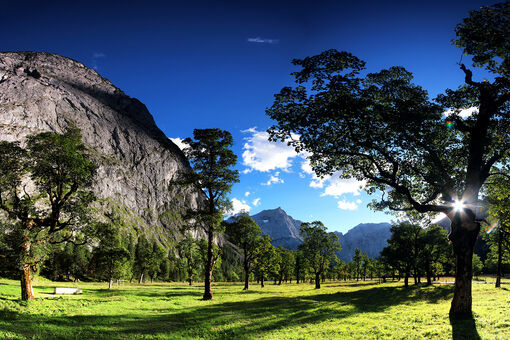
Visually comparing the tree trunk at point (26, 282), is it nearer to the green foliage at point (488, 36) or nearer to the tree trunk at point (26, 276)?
the tree trunk at point (26, 276)

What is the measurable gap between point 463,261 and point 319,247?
5527cm

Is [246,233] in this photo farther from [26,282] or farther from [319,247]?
[26,282]

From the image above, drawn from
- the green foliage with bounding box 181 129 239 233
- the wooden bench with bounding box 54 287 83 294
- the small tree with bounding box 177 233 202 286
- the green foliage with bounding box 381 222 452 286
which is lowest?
the small tree with bounding box 177 233 202 286

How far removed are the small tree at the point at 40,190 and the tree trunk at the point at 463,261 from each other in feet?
98.5

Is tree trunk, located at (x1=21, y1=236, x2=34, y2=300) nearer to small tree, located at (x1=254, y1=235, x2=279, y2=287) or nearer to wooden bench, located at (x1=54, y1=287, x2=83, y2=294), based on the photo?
wooden bench, located at (x1=54, y1=287, x2=83, y2=294)

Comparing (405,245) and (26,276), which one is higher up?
(26,276)

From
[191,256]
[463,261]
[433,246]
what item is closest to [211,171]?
[463,261]

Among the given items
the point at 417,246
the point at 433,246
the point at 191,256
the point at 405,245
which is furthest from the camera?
the point at 191,256

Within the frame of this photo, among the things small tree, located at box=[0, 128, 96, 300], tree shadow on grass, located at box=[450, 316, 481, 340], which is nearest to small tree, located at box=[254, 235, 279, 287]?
small tree, located at box=[0, 128, 96, 300]

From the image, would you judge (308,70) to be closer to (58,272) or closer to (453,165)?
(453,165)

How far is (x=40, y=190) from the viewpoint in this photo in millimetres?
24719

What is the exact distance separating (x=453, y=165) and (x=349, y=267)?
150m

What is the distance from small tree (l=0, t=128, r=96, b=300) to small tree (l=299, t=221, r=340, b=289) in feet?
180

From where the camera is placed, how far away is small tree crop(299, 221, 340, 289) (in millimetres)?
68750
